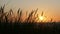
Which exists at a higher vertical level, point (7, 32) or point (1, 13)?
point (1, 13)

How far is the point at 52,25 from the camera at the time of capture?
21.9 ft

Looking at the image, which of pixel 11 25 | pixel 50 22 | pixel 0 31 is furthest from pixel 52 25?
pixel 0 31

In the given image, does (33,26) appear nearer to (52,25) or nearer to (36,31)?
(36,31)

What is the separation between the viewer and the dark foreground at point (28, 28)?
540cm

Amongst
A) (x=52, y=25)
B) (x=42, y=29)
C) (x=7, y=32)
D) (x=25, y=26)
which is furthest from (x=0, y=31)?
(x=52, y=25)

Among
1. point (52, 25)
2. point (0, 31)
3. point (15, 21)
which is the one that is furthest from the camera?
point (52, 25)

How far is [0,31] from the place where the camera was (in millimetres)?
5238

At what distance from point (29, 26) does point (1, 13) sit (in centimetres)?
92

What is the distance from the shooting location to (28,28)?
5.68 meters

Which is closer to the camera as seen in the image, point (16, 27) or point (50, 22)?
point (16, 27)

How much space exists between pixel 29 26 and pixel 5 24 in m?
0.72

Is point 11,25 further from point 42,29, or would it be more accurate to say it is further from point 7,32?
point 42,29

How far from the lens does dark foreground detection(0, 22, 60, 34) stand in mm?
5402

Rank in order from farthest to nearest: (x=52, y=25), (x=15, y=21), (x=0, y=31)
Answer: (x=52, y=25), (x=15, y=21), (x=0, y=31)
